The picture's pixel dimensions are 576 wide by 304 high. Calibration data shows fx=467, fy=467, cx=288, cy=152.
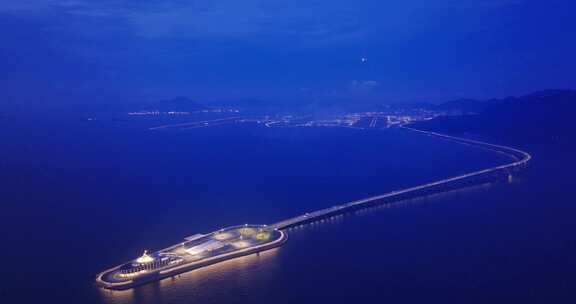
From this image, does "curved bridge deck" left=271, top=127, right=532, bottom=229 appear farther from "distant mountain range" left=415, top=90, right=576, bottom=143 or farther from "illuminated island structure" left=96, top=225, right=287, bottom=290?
"distant mountain range" left=415, top=90, right=576, bottom=143

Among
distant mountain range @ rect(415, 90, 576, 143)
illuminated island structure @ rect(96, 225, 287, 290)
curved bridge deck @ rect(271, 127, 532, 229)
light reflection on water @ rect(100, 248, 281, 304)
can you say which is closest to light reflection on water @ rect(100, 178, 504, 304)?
light reflection on water @ rect(100, 248, 281, 304)

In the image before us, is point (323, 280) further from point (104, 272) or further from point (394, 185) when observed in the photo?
point (394, 185)

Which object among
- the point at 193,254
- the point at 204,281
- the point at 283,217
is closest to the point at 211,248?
the point at 193,254

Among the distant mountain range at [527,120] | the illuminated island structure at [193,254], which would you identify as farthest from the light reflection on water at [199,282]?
the distant mountain range at [527,120]

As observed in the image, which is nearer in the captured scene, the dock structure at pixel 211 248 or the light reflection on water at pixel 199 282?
the light reflection on water at pixel 199 282

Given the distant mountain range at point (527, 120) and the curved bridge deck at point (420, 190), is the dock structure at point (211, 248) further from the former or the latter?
the distant mountain range at point (527, 120)

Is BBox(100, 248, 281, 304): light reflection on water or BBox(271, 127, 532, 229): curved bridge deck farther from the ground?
BBox(271, 127, 532, 229): curved bridge deck
